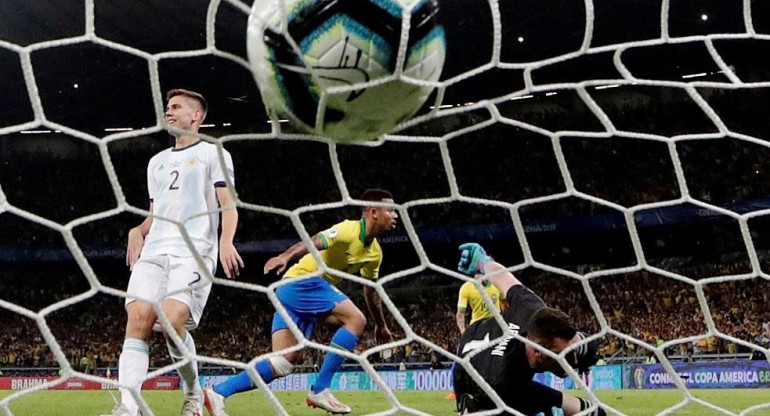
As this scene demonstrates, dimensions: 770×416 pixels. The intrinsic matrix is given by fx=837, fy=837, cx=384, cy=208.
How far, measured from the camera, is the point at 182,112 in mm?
2949

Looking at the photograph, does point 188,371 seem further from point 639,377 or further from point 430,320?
point 430,320

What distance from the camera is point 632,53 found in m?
14.5

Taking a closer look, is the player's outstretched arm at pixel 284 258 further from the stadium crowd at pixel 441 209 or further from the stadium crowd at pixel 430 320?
the stadium crowd at pixel 441 209

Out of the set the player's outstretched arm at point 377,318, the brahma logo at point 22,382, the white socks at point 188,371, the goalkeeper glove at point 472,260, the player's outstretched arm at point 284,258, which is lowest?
the brahma logo at point 22,382

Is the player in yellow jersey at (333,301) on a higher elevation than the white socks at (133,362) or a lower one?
higher

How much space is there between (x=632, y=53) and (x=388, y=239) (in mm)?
5636

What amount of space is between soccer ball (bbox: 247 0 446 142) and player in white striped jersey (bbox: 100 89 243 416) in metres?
0.78

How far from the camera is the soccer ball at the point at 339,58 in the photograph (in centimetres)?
179

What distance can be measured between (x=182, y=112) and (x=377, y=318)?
5.54ft

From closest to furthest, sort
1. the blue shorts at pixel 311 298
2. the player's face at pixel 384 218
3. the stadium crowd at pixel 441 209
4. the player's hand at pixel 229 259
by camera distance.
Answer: the player's hand at pixel 229 259 → the player's face at pixel 384 218 → the blue shorts at pixel 311 298 → the stadium crowd at pixel 441 209

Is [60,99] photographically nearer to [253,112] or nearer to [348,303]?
[253,112]

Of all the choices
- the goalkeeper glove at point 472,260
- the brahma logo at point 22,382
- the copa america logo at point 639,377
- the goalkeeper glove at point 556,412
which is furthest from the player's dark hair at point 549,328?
the brahma logo at point 22,382

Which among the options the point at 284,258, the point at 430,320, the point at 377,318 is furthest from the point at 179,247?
the point at 430,320

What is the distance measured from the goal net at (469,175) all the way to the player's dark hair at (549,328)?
8.13 m
